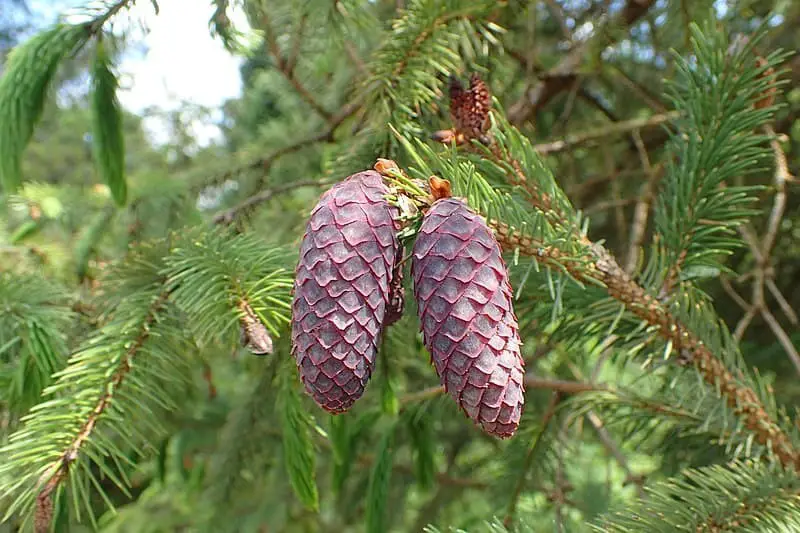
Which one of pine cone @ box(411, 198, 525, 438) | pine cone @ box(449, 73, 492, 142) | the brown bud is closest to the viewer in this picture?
pine cone @ box(411, 198, 525, 438)

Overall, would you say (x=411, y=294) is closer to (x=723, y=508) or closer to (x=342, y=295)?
(x=342, y=295)

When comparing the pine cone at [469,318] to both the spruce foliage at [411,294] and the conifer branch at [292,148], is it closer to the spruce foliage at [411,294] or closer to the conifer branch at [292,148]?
the spruce foliage at [411,294]

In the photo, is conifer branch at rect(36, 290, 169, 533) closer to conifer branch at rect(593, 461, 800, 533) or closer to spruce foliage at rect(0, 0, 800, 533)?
spruce foliage at rect(0, 0, 800, 533)

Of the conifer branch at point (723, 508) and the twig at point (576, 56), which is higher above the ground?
the twig at point (576, 56)

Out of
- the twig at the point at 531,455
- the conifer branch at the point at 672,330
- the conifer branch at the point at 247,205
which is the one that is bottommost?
the twig at the point at 531,455

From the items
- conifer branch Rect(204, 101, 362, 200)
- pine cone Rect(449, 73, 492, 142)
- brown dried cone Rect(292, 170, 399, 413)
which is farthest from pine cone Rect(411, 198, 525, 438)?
conifer branch Rect(204, 101, 362, 200)

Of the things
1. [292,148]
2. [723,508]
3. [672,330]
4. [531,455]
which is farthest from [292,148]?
[723,508]

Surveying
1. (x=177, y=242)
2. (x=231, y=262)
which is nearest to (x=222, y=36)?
(x=177, y=242)

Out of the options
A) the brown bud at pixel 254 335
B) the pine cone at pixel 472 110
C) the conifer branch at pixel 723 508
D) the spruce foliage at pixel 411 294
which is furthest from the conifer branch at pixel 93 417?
the conifer branch at pixel 723 508
